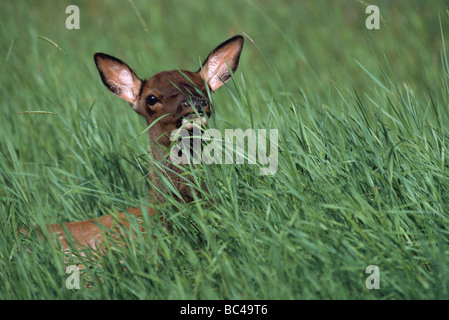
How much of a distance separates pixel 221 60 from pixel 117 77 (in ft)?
2.37

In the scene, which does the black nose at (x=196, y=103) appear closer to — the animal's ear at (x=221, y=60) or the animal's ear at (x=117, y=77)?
the animal's ear at (x=221, y=60)

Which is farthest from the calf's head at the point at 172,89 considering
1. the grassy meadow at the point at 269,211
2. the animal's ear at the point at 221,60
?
the grassy meadow at the point at 269,211

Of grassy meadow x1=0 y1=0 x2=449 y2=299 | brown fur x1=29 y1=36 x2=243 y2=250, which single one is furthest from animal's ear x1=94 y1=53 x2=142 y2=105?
grassy meadow x1=0 y1=0 x2=449 y2=299

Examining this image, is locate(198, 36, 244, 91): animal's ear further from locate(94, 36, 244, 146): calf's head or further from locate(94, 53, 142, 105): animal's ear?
locate(94, 53, 142, 105): animal's ear

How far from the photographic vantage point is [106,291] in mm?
3035

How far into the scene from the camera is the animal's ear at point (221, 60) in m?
4.01

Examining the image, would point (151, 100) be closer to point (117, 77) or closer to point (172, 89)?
point (172, 89)

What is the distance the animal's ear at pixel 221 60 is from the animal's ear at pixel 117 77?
1.56 feet

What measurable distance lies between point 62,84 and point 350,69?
11.5ft

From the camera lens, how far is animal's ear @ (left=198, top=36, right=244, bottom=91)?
4012mm

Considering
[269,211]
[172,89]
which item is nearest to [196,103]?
[172,89]

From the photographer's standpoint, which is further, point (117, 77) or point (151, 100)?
point (117, 77)

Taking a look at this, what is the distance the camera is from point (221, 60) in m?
4.07
